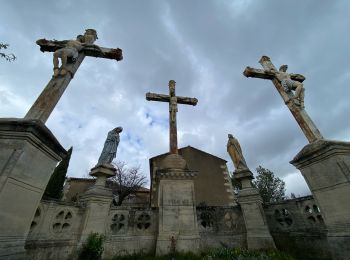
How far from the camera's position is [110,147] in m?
6.68

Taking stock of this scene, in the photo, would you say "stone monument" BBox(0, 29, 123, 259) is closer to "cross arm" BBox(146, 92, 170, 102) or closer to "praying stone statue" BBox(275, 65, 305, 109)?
"cross arm" BBox(146, 92, 170, 102)

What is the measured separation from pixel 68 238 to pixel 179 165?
3.45 metres

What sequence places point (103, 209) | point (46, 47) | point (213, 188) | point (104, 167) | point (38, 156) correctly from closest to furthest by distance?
point (38, 156)
point (46, 47)
point (103, 209)
point (104, 167)
point (213, 188)

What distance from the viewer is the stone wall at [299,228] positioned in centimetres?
507

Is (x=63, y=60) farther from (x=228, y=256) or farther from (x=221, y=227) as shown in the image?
(x=221, y=227)

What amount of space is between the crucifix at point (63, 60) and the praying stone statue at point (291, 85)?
198 inches

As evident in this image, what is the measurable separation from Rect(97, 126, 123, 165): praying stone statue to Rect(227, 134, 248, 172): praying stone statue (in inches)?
161

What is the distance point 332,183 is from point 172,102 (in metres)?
5.61

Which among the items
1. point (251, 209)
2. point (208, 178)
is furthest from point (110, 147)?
point (208, 178)

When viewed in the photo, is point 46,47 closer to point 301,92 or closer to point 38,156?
point 38,156


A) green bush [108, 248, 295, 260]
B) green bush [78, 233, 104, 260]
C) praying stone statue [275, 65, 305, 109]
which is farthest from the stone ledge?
praying stone statue [275, 65, 305, 109]

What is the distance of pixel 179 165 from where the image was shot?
627 cm

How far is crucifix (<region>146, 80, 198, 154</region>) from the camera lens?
23.4 feet

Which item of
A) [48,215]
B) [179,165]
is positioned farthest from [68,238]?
[179,165]
